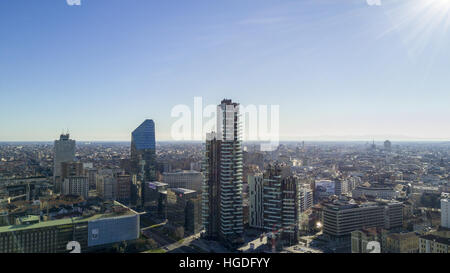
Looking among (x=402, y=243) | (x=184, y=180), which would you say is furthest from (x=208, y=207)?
(x=184, y=180)

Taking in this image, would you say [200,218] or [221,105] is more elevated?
[221,105]

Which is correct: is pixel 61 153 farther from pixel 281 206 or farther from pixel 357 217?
pixel 357 217

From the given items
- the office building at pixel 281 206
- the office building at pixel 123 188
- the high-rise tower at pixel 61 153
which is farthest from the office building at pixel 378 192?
the high-rise tower at pixel 61 153

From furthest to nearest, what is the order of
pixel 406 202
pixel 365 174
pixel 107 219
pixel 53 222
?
pixel 365 174 < pixel 406 202 < pixel 107 219 < pixel 53 222

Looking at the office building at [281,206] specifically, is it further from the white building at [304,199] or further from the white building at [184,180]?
the white building at [184,180]

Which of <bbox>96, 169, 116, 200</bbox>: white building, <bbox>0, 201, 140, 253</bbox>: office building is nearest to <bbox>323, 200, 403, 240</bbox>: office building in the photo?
<bbox>0, 201, 140, 253</bbox>: office building
